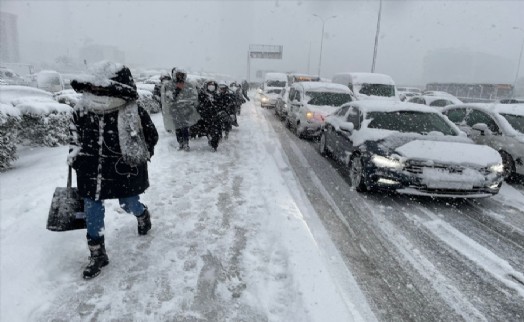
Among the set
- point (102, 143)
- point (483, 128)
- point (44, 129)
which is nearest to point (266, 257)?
point (102, 143)

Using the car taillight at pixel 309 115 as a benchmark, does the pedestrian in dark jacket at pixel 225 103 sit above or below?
above

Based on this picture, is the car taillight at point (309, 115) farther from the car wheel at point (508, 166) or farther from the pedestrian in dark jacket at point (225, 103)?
the car wheel at point (508, 166)

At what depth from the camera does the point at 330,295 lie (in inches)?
121

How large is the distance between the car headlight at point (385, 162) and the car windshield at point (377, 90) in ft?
34.9

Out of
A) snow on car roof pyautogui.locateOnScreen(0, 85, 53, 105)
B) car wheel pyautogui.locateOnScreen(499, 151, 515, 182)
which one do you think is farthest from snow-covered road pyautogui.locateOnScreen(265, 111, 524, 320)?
snow on car roof pyautogui.locateOnScreen(0, 85, 53, 105)

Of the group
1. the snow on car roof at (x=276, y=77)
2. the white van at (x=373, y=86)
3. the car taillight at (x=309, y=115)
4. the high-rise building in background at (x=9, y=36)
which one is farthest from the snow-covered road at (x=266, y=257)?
the high-rise building in background at (x=9, y=36)

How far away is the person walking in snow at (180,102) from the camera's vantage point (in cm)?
825

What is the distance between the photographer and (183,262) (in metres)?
3.54

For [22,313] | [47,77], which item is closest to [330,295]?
[22,313]

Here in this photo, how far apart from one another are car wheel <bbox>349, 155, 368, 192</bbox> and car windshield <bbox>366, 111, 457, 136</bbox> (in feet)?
2.48

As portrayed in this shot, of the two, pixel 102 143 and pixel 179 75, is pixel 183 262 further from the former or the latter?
pixel 179 75

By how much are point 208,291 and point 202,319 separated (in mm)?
364

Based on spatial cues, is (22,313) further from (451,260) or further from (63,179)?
(451,260)

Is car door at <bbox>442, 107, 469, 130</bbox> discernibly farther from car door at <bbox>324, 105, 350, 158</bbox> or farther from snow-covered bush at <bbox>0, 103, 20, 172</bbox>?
snow-covered bush at <bbox>0, 103, 20, 172</bbox>
